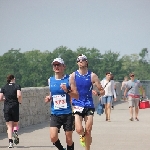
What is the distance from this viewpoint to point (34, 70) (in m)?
172

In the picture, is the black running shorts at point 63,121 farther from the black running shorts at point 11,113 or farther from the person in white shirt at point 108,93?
the person in white shirt at point 108,93

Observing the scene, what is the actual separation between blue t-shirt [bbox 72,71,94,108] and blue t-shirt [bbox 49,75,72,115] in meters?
0.67

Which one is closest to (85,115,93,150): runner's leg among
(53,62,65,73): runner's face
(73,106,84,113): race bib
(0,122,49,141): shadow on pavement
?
(73,106,84,113): race bib

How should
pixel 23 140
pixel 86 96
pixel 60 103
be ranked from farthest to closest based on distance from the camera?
pixel 23 140
pixel 86 96
pixel 60 103

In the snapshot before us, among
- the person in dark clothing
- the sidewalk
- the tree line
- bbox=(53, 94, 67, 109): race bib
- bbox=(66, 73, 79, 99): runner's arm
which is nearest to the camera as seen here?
bbox=(66, 73, 79, 99): runner's arm

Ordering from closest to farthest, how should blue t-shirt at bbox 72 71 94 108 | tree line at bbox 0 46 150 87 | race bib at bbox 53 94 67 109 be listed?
race bib at bbox 53 94 67 109 < blue t-shirt at bbox 72 71 94 108 < tree line at bbox 0 46 150 87

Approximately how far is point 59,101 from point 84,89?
3.46 feet

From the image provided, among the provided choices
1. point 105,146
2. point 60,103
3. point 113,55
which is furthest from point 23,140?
point 113,55

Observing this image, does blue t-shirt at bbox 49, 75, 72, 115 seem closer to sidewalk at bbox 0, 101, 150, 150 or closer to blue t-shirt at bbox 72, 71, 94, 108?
blue t-shirt at bbox 72, 71, 94, 108

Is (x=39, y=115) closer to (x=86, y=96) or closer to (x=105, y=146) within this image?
(x=105, y=146)

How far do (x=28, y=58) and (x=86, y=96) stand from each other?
178895 millimetres

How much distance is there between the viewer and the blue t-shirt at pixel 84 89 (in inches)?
456

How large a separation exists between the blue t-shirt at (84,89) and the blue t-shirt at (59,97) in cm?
67

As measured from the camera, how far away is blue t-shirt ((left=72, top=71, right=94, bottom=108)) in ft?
38.0
